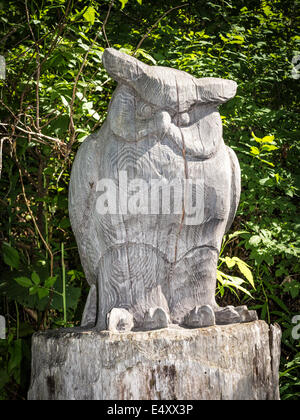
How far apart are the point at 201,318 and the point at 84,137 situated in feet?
4.28

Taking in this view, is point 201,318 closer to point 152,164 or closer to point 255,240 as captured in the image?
point 152,164

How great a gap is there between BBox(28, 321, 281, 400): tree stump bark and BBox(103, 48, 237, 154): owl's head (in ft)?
2.39

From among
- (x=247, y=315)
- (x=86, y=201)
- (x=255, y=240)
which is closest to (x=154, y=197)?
(x=86, y=201)

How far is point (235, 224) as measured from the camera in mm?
3225

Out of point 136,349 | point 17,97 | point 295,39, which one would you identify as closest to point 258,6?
point 295,39

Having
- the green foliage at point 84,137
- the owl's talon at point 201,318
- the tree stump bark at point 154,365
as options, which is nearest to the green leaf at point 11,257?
the green foliage at point 84,137

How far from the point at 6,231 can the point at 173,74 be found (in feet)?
5.79

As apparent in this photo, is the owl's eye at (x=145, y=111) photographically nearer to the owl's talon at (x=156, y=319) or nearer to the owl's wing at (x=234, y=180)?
the owl's wing at (x=234, y=180)

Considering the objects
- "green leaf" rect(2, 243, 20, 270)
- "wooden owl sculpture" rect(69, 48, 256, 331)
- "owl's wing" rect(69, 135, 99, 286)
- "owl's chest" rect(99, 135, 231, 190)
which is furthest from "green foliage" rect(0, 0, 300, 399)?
"owl's chest" rect(99, 135, 231, 190)

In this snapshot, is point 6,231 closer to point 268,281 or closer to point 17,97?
point 17,97

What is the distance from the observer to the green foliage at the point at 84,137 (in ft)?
8.76

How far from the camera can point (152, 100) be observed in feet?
6.03

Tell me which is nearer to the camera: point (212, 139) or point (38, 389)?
point (38, 389)

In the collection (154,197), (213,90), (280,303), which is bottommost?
(280,303)
